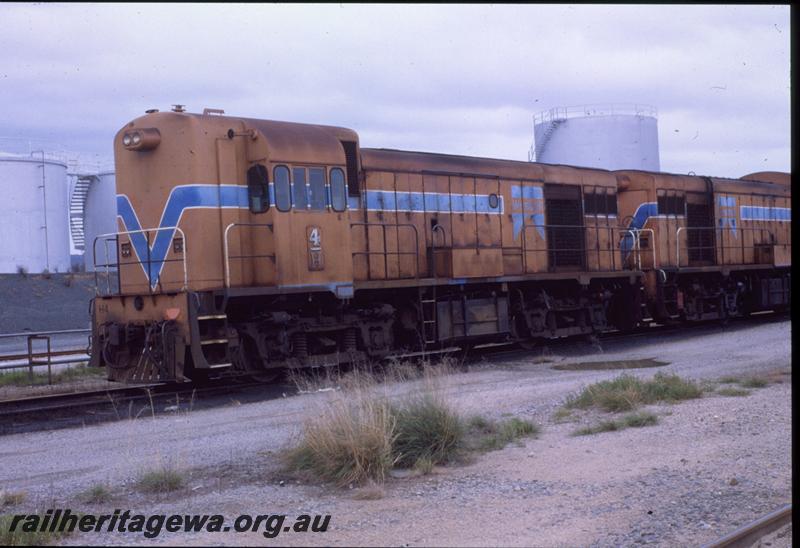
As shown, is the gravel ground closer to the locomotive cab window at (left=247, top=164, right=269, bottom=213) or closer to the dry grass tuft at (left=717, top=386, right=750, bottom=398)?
the dry grass tuft at (left=717, top=386, right=750, bottom=398)

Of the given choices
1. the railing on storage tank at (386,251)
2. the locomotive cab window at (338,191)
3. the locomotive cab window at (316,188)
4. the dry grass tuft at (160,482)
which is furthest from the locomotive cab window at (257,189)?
the dry grass tuft at (160,482)

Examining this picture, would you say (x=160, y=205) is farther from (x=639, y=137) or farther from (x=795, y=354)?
(x=639, y=137)

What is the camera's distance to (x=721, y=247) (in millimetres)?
24406

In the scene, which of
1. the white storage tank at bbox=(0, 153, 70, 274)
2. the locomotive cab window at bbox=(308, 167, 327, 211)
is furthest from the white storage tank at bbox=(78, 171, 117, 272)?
the locomotive cab window at bbox=(308, 167, 327, 211)

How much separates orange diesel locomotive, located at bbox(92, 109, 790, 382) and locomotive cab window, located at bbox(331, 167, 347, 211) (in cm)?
3

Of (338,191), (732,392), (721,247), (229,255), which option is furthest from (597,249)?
(229,255)

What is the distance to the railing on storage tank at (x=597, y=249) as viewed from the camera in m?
19.2

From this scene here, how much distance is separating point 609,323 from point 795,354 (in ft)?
54.0

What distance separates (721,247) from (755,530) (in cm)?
1960

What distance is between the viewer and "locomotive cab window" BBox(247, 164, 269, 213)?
1382 centimetres

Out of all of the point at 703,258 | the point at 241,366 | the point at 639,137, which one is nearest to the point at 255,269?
the point at 241,366

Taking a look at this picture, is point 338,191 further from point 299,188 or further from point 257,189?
point 257,189

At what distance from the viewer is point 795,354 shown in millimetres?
5543

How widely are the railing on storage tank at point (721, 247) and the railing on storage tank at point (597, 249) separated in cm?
141
